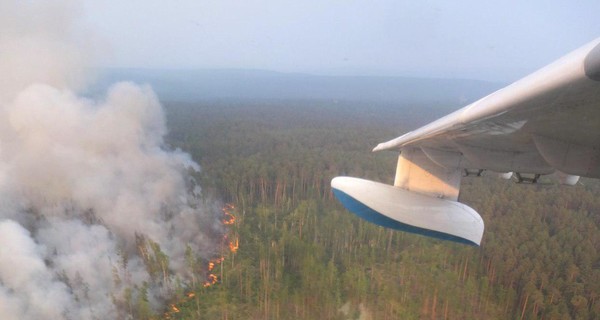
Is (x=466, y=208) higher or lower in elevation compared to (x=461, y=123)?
lower

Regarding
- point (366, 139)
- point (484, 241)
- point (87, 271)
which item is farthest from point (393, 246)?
point (366, 139)

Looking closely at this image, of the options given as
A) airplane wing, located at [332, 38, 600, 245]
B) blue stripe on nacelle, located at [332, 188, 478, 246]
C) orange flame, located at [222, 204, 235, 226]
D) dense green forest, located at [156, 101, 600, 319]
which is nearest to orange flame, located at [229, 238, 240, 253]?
dense green forest, located at [156, 101, 600, 319]

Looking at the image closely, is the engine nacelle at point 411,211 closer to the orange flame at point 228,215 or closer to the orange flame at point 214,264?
the orange flame at point 214,264

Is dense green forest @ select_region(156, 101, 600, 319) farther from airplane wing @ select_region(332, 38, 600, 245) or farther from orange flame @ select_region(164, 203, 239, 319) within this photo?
airplane wing @ select_region(332, 38, 600, 245)

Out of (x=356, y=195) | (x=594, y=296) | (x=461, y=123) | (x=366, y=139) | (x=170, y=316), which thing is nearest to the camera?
(x=461, y=123)

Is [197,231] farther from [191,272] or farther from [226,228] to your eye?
[191,272]

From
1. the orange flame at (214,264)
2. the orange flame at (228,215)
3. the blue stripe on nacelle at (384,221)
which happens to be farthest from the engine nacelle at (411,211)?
the orange flame at (228,215)
